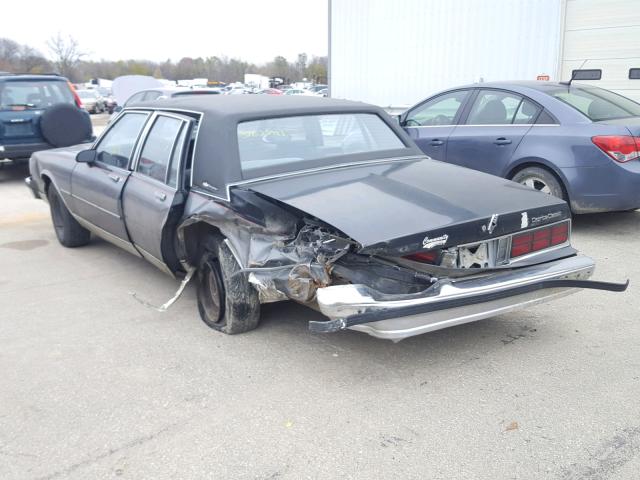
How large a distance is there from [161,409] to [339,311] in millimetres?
1068

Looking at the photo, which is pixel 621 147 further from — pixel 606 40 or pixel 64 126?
pixel 64 126

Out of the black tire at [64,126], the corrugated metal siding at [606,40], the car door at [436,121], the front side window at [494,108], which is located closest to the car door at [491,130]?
the front side window at [494,108]

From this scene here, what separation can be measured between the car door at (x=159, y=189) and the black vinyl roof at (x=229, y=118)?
154 mm

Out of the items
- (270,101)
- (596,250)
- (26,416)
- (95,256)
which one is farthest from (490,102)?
(26,416)

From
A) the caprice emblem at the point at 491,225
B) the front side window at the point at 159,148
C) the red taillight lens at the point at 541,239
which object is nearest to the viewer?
the caprice emblem at the point at 491,225

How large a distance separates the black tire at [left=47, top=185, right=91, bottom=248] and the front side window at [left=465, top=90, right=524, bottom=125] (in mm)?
4410

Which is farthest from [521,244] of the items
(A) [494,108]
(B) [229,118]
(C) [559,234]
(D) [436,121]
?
(D) [436,121]

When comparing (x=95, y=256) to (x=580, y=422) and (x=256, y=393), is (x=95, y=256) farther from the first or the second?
(x=580, y=422)

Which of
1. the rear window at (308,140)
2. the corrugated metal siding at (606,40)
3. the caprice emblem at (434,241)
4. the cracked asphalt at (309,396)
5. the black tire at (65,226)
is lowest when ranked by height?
the cracked asphalt at (309,396)

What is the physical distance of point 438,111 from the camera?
24.8 ft

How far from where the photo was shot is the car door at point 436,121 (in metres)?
7.30

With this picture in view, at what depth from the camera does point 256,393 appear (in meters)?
3.39

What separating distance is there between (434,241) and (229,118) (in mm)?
1770

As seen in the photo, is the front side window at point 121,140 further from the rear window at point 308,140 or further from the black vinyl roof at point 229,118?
the rear window at point 308,140
